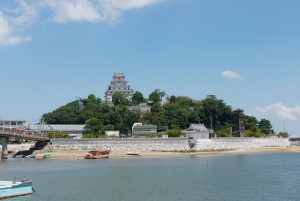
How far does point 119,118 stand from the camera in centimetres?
11231

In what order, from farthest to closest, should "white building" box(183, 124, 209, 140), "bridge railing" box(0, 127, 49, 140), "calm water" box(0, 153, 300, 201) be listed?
"white building" box(183, 124, 209, 140)
"bridge railing" box(0, 127, 49, 140)
"calm water" box(0, 153, 300, 201)

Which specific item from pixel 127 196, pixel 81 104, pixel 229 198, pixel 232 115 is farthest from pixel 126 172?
pixel 81 104

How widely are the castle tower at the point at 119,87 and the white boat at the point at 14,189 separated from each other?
454 ft

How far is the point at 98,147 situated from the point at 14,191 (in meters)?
46.6

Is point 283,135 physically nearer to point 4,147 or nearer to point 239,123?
point 239,123

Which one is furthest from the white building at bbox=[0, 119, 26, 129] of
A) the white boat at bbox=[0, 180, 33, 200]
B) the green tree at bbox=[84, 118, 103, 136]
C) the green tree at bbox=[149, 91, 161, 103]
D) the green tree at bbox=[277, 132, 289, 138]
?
the white boat at bbox=[0, 180, 33, 200]

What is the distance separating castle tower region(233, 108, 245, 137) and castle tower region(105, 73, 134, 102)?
229 feet

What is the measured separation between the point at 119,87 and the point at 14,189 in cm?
14209

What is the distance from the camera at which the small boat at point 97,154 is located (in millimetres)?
68562

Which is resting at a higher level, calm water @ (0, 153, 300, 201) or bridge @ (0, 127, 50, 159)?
bridge @ (0, 127, 50, 159)

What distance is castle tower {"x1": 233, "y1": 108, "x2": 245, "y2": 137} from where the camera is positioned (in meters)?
104

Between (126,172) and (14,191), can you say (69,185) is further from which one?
(126,172)

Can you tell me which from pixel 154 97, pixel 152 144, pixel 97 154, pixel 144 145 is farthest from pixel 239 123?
pixel 154 97

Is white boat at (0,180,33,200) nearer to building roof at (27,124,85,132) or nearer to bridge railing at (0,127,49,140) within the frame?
bridge railing at (0,127,49,140)
